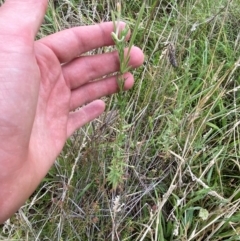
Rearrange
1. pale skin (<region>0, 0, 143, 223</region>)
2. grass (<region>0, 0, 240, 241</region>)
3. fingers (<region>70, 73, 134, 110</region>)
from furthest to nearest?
fingers (<region>70, 73, 134, 110</region>)
grass (<region>0, 0, 240, 241</region>)
pale skin (<region>0, 0, 143, 223</region>)

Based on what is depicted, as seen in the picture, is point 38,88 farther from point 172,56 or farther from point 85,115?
point 172,56

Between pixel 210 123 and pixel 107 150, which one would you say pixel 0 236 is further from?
pixel 210 123

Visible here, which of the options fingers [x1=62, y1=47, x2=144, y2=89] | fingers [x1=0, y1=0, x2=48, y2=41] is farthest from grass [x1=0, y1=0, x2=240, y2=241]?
fingers [x1=0, y1=0, x2=48, y2=41]

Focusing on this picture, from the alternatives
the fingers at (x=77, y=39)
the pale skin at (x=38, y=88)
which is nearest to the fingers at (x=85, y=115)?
the pale skin at (x=38, y=88)

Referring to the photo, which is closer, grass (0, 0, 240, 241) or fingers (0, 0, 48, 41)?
fingers (0, 0, 48, 41)

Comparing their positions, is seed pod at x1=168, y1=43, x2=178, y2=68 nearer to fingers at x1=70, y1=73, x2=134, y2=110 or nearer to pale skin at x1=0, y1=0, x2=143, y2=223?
pale skin at x1=0, y1=0, x2=143, y2=223

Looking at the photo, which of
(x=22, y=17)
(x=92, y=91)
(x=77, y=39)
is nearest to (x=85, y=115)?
(x=92, y=91)

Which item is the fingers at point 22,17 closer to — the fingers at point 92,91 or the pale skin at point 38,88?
the pale skin at point 38,88
